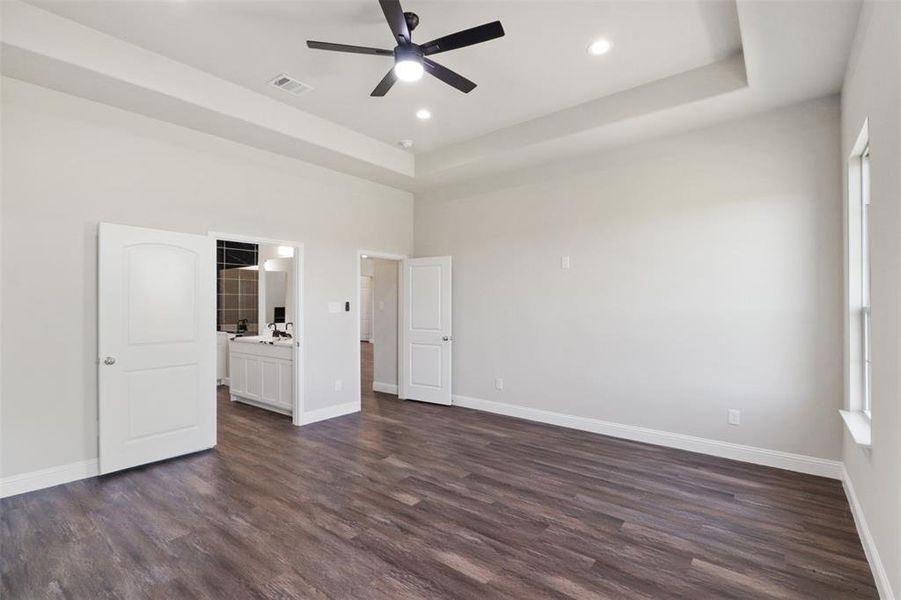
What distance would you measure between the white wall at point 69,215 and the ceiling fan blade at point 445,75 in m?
2.53

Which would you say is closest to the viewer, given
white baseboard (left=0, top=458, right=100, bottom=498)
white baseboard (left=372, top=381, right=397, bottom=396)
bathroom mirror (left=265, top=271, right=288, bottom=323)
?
white baseboard (left=0, top=458, right=100, bottom=498)

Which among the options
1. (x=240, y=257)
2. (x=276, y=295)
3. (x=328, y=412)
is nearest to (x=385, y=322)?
(x=328, y=412)

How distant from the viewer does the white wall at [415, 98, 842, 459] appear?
136 inches

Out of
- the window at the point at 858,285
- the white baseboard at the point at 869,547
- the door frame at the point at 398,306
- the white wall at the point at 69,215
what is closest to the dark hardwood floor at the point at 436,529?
the white baseboard at the point at 869,547

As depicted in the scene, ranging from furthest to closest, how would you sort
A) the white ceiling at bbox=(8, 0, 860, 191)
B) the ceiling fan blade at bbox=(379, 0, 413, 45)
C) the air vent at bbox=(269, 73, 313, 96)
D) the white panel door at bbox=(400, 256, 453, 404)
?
the white panel door at bbox=(400, 256, 453, 404) < the air vent at bbox=(269, 73, 313, 96) < the white ceiling at bbox=(8, 0, 860, 191) < the ceiling fan blade at bbox=(379, 0, 413, 45)

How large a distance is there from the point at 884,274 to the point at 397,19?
2.79 m

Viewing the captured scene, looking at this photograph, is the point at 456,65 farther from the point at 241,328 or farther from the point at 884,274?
the point at 241,328

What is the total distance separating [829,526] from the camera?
2668mm

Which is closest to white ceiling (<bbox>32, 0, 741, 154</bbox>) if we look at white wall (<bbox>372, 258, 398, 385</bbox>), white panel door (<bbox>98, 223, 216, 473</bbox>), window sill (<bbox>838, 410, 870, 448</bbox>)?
white panel door (<bbox>98, 223, 216, 473</bbox>)

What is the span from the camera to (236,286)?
8.11 metres

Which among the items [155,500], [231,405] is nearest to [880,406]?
[155,500]

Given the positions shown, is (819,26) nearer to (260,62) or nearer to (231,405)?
(260,62)

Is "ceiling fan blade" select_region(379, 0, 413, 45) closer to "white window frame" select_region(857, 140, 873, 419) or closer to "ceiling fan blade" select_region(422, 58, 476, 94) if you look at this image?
"ceiling fan blade" select_region(422, 58, 476, 94)

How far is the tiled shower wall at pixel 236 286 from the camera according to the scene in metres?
7.77
